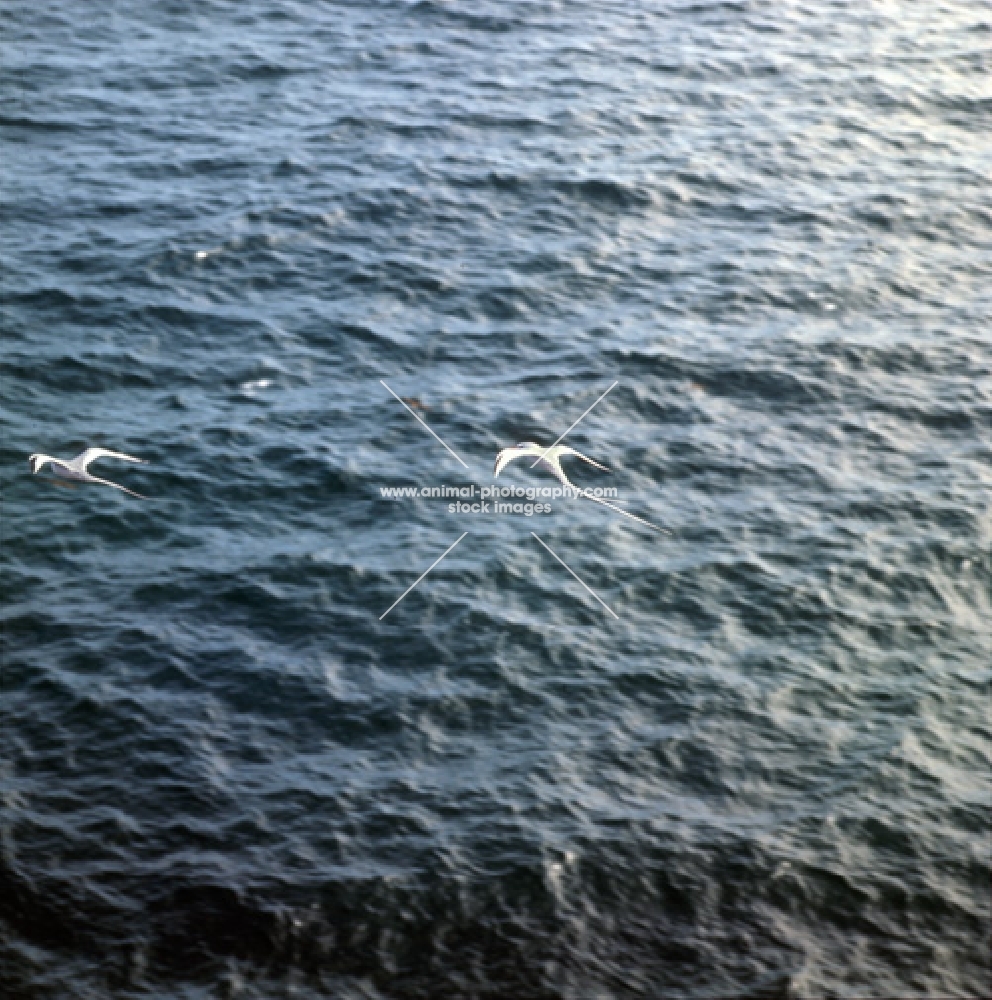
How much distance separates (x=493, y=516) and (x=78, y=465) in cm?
1127

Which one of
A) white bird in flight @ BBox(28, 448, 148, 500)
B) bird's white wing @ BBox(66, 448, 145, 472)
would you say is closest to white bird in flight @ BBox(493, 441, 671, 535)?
white bird in flight @ BBox(28, 448, 148, 500)

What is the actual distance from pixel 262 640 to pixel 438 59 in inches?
1333

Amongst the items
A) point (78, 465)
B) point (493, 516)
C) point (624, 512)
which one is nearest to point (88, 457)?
point (78, 465)

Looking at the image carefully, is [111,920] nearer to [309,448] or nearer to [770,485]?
[309,448]

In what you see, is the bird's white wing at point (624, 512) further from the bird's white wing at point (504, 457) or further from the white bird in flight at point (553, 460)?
the bird's white wing at point (504, 457)

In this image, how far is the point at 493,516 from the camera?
145 feet

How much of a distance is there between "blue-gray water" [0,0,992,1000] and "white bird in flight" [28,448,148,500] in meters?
0.41

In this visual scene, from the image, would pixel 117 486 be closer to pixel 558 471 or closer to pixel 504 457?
pixel 504 457

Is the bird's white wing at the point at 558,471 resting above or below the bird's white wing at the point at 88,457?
below

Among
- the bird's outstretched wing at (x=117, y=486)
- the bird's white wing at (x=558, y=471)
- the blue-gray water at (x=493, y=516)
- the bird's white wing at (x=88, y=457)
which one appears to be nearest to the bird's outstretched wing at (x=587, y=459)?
the blue-gray water at (x=493, y=516)

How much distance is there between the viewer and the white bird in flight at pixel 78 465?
4266cm

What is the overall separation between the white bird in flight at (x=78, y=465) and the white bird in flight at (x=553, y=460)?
32.5ft

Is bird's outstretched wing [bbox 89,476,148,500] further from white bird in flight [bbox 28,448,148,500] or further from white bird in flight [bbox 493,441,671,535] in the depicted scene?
white bird in flight [bbox 493,441,671,535]

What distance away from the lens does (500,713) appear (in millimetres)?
37969
